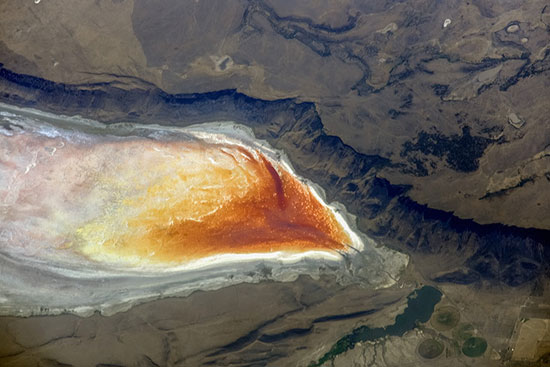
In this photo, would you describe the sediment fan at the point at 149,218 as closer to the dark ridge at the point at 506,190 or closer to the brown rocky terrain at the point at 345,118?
the brown rocky terrain at the point at 345,118

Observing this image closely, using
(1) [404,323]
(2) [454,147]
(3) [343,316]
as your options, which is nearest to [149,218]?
(3) [343,316]

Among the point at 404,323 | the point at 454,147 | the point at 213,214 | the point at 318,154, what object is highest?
the point at 318,154

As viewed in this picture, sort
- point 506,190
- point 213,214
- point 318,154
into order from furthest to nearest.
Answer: point 318,154
point 213,214
point 506,190

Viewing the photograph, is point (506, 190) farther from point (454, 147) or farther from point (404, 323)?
point (404, 323)

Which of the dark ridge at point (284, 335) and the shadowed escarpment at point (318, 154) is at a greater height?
the shadowed escarpment at point (318, 154)

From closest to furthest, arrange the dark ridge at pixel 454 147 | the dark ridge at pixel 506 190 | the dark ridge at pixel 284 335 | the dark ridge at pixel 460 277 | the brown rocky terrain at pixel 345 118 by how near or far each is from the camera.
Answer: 1. the dark ridge at pixel 284 335
2. the brown rocky terrain at pixel 345 118
3. the dark ridge at pixel 506 190
4. the dark ridge at pixel 454 147
5. the dark ridge at pixel 460 277

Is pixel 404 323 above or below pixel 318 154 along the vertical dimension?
below

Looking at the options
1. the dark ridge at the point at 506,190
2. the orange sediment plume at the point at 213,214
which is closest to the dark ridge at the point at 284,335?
the orange sediment plume at the point at 213,214
